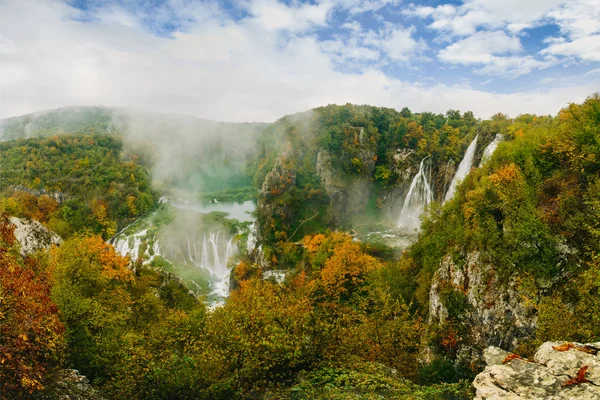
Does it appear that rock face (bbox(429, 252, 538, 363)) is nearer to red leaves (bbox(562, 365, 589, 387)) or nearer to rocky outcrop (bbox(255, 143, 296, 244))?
red leaves (bbox(562, 365, 589, 387))

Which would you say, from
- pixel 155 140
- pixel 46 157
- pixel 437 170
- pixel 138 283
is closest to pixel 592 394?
pixel 138 283

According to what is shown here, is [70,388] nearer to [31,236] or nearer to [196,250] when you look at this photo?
[31,236]

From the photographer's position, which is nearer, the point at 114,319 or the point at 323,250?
the point at 114,319

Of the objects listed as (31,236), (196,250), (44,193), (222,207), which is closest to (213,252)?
(196,250)

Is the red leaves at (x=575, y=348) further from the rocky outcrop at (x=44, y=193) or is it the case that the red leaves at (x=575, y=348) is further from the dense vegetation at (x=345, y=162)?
the rocky outcrop at (x=44, y=193)

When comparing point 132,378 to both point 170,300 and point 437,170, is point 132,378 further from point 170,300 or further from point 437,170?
point 437,170

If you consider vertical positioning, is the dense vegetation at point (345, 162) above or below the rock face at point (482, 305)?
above

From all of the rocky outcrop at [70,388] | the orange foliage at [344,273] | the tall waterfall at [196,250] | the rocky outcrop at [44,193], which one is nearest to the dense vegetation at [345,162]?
the tall waterfall at [196,250]
